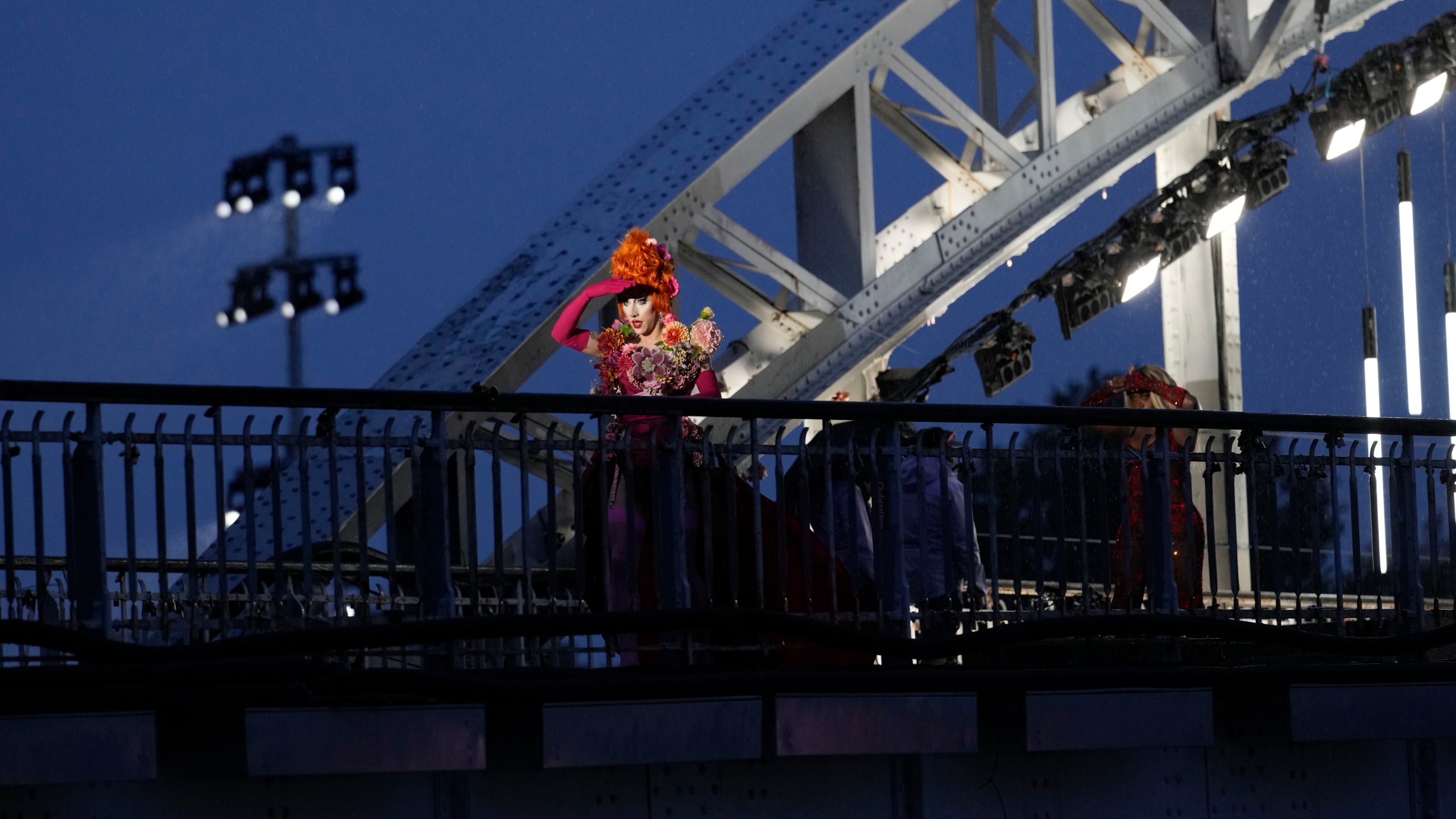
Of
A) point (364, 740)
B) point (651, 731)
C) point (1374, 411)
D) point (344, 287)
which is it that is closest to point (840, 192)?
point (1374, 411)

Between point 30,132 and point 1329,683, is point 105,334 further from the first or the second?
point 1329,683

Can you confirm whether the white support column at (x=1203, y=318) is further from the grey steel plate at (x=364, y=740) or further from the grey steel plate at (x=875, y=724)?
the grey steel plate at (x=364, y=740)

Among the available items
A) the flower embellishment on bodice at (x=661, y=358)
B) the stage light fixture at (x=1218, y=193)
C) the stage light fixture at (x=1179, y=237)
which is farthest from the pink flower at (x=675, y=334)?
the stage light fixture at (x=1218, y=193)

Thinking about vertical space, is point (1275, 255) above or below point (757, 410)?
above

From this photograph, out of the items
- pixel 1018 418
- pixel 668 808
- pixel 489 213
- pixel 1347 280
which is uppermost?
pixel 489 213

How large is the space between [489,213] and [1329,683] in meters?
131

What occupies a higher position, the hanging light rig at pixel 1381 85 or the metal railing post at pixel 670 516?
the hanging light rig at pixel 1381 85

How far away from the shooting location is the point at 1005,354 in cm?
1848

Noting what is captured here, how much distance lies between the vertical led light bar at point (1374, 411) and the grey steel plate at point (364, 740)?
13.8 ft

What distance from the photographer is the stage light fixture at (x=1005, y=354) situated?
60.6 feet

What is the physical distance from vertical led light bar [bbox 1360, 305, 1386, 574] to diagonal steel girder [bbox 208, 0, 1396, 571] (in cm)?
248

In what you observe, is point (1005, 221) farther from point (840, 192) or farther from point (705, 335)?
point (705, 335)

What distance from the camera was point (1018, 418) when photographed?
28.9ft

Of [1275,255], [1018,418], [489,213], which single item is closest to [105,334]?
[489,213]
